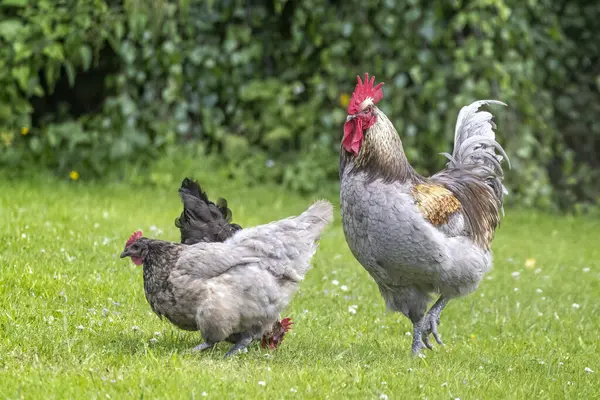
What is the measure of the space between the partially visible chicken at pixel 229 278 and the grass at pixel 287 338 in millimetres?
219

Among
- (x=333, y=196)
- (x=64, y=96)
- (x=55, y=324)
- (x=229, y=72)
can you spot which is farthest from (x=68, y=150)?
(x=55, y=324)

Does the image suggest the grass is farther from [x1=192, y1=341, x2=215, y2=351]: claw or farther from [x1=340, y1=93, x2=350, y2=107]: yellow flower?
[x1=340, y1=93, x2=350, y2=107]: yellow flower

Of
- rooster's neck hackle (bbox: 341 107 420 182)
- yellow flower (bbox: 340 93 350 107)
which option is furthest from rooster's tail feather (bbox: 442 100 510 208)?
yellow flower (bbox: 340 93 350 107)

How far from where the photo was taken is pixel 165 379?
15.6ft

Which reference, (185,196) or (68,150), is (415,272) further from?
(68,150)

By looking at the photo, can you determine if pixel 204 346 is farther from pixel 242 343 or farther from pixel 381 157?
pixel 381 157

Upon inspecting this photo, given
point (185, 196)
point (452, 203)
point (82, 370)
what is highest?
point (452, 203)

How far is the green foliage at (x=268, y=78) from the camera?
11.6 metres

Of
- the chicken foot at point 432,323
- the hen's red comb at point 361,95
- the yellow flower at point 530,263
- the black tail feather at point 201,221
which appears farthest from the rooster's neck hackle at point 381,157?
the yellow flower at point 530,263

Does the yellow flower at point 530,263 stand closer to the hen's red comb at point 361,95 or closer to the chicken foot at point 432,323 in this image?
the chicken foot at point 432,323

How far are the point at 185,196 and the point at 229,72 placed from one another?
608 centimetres

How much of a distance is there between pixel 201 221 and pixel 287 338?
1.00 meters

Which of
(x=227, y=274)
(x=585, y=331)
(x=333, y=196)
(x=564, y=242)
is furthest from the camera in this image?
(x=333, y=196)

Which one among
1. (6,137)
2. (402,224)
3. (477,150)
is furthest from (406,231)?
(6,137)
